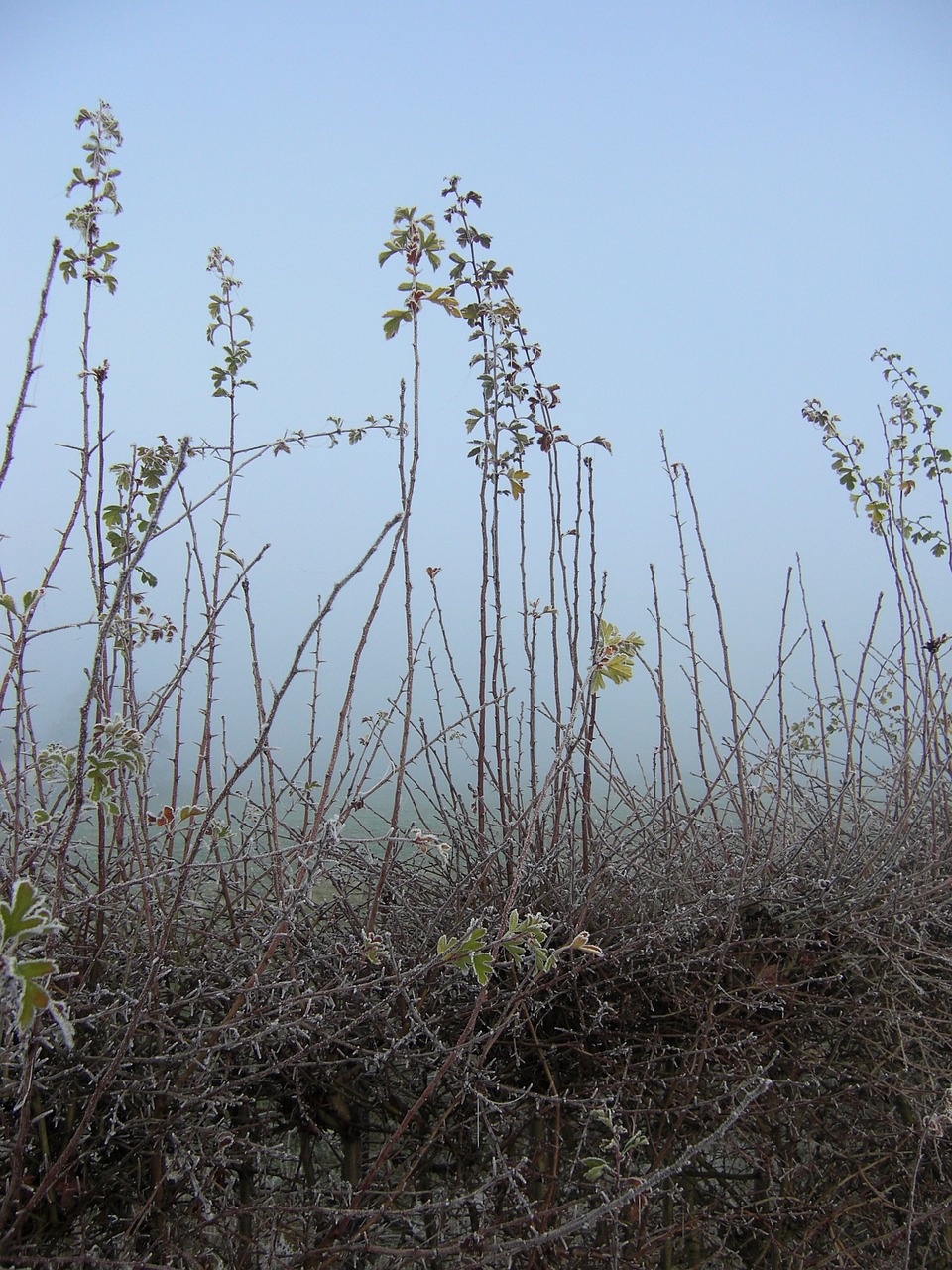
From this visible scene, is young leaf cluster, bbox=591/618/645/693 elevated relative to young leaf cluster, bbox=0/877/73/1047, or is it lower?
elevated

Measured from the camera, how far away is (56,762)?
1132mm

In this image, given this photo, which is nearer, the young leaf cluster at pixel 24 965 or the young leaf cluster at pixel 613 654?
the young leaf cluster at pixel 24 965

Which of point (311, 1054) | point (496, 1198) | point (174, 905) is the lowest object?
point (496, 1198)

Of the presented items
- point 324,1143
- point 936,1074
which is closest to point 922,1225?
point 936,1074

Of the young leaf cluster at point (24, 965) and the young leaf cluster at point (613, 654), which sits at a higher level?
the young leaf cluster at point (613, 654)

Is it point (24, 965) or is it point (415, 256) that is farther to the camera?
point (415, 256)

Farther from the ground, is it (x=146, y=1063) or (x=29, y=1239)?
(x=146, y=1063)

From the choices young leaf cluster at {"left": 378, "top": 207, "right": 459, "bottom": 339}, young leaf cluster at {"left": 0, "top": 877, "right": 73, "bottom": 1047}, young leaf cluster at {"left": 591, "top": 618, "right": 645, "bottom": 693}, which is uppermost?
young leaf cluster at {"left": 378, "top": 207, "right": 459, "bottom": 339}

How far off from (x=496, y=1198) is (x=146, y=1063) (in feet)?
2.46

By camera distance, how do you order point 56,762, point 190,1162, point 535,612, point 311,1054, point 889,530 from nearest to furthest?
1. point 56,762
2. point 190,1162
3. point 311,1054
4. point 535,612
5. point 889,530

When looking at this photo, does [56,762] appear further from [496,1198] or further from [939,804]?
[939,804]

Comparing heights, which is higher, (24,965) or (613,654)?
(613,654)

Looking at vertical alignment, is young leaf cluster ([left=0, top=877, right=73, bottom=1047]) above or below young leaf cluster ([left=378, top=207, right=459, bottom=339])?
below

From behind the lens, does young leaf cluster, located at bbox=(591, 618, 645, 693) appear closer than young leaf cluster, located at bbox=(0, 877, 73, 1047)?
No
